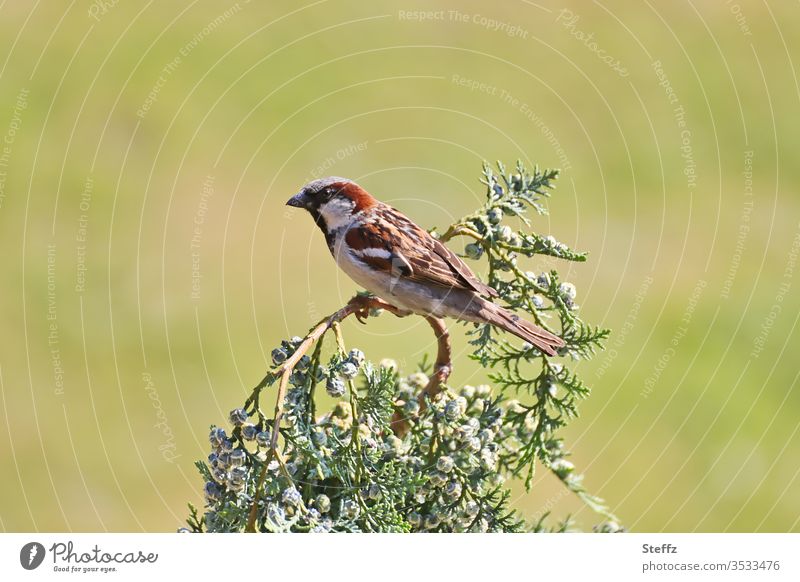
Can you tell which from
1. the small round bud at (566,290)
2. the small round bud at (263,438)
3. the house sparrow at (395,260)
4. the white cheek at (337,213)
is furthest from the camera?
the white cheek at (337,213)

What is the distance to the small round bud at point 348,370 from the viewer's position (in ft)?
9.27

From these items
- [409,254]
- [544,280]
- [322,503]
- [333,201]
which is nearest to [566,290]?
[544,280]

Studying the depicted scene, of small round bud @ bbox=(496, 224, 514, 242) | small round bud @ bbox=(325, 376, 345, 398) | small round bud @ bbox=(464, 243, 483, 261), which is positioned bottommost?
small round bud @ bbox=(325, 376, 345, 398)

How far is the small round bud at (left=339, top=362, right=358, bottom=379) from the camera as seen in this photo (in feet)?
9.27

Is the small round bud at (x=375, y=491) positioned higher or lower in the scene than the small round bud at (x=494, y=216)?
lower

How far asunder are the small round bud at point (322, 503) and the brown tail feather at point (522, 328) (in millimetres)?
893

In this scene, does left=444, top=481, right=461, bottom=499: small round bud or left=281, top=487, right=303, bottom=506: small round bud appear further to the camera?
left=444, top=481, right=461, bottom=499: small round bud

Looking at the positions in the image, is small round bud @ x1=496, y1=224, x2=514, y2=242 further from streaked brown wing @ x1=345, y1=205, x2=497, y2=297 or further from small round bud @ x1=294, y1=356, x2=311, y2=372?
Answer: small round bud @ x1=294, y1=356, x2=311, y2=372

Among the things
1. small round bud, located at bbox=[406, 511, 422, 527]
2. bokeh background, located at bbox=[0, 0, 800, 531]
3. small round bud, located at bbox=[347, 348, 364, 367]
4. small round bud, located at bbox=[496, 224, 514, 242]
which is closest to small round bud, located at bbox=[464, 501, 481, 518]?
small round bud, located at bbox=[406, 511, 422, 527]

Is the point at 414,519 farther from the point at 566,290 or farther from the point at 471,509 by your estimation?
the point at 566,290

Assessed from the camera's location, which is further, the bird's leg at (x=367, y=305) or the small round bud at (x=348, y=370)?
the bird's leg at (x=367, y=305)

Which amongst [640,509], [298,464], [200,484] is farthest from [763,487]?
[298,464]

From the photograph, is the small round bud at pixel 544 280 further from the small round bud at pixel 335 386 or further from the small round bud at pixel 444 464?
the small round bud at pixel 335 386
